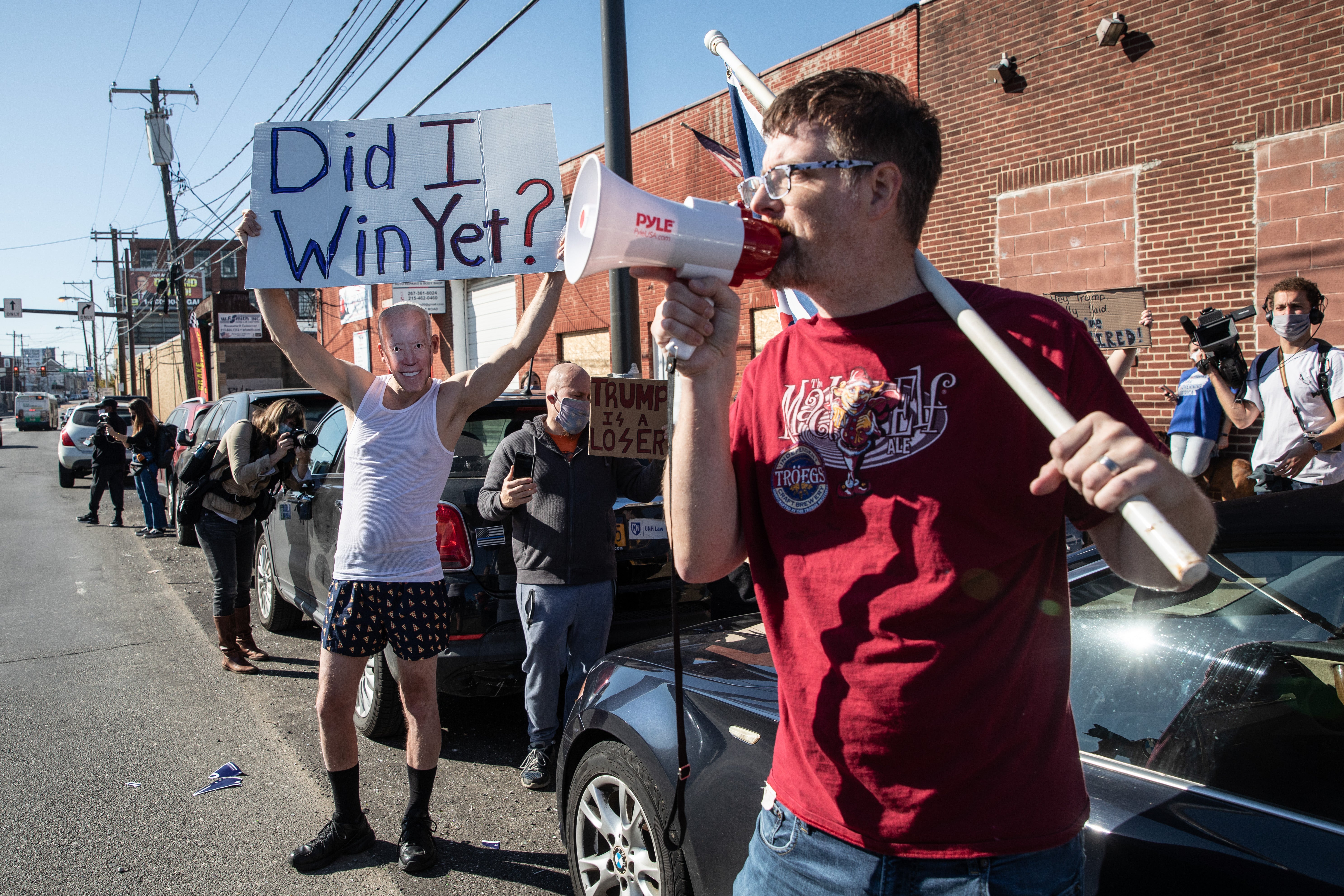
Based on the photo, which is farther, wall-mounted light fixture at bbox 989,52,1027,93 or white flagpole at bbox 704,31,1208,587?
wall-mounted light fixture at bbox 989,52,1027,93

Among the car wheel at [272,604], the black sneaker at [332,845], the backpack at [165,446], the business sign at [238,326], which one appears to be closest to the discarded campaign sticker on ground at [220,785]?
the black sneaker at [332,845]

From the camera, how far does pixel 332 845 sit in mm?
3516

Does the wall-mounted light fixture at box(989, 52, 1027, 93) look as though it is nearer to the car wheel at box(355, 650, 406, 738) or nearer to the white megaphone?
the car wheel at box(355, 650, 406, 738)

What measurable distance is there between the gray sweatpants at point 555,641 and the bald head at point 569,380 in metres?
0.91

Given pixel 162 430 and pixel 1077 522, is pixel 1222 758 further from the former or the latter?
pixel 162 430

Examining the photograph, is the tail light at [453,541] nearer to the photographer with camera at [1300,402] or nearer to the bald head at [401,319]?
the bald head at [401,319]

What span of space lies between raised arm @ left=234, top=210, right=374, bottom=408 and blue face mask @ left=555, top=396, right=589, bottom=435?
992mm

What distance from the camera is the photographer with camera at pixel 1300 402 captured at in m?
5.21

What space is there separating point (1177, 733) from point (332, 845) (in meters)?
2.96

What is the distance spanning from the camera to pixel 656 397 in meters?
4.15

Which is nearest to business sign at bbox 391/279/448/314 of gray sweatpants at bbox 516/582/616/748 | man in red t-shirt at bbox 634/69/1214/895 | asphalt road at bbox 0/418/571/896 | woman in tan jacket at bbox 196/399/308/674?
asphalt road at bbox 0/418/571/896

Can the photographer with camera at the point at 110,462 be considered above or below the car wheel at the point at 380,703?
above

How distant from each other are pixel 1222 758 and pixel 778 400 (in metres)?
1.18

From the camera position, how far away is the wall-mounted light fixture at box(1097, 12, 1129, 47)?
8.82 m
